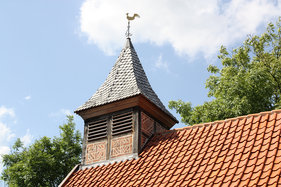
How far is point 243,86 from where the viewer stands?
19.0 m

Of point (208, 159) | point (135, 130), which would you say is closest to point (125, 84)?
point (135, 130)

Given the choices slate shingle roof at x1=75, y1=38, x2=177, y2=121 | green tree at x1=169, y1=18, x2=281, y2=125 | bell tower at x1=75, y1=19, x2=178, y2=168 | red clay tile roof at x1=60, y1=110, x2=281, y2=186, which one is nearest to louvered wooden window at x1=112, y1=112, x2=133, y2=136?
bell tower at x1=75, y1=19, x2=178, y2=168

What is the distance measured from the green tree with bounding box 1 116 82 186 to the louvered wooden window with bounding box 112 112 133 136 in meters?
11.7

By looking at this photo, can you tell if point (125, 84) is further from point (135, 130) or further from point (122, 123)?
point (135, 130)

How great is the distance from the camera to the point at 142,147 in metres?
11.8

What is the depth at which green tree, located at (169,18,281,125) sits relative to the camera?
60.9 ft

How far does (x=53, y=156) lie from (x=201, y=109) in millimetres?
9656

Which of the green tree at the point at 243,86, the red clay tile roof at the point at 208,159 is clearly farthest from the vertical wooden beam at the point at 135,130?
the green tree at the point at 243,86

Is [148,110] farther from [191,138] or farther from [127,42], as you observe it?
[127,42]

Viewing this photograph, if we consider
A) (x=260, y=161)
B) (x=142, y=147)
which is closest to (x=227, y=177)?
(x=260, y=161)

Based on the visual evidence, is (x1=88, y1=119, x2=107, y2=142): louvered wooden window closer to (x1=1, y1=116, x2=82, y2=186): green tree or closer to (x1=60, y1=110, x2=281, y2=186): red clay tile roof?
(x1=60, y1=110, x2=281, y2=186): red clay tile roof

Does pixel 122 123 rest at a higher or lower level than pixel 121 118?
lower

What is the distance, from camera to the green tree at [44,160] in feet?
75.3

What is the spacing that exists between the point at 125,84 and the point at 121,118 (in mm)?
1255
